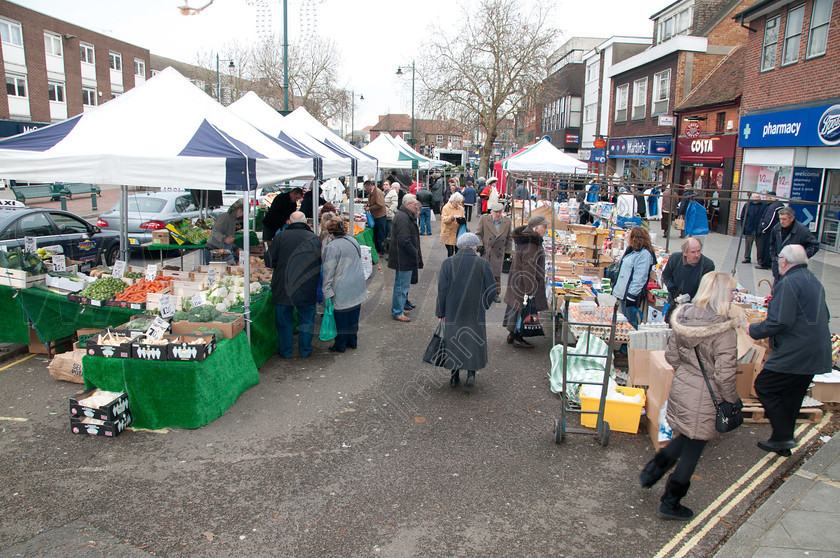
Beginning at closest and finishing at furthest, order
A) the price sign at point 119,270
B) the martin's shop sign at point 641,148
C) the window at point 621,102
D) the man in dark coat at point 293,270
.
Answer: the man in dark coat at point 293,270 → the price sign at point 119,270 → the martin's shop sign at point 641,148 → the window at point 621,102

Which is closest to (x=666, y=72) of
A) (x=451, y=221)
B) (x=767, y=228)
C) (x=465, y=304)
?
(x=767, y=228)

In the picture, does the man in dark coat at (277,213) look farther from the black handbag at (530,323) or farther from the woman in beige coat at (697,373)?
the woman in beige coat at (697,373)

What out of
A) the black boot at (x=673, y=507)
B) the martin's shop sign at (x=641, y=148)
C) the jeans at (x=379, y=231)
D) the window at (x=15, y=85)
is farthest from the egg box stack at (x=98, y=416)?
the window at (x=15, y=85)

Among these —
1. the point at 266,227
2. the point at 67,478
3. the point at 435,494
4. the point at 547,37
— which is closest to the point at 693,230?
the point at 435,494

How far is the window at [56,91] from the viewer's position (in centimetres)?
4018

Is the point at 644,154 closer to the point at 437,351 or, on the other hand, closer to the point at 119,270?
the point at 437,351

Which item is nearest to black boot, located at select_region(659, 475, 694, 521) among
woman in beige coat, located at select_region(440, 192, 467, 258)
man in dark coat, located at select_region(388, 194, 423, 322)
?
man in dark coat, located at select_region(388, 194, 423, 322)

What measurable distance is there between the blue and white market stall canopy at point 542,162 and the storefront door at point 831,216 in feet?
21.4

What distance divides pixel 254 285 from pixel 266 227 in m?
3.49

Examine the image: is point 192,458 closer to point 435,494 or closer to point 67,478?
point 67,478

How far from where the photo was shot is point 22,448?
4855mm

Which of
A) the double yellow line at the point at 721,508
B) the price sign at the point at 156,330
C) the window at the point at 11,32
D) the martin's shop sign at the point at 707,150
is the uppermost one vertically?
the window at the point at 11,32

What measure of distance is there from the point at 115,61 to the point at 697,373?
54315 millimetres

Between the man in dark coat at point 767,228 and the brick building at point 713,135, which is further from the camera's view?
the brick building at point 713,135
